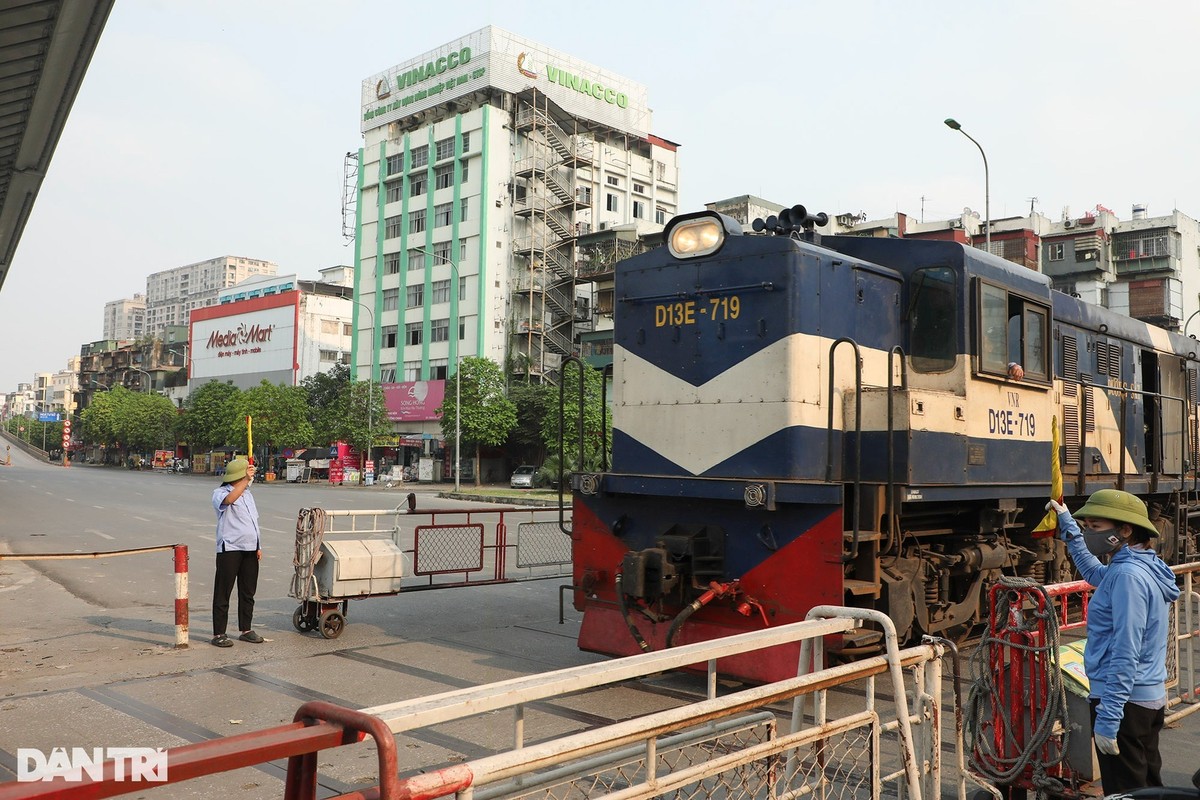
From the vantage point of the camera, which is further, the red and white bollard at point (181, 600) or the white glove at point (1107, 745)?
the red and white bollard at point (181, 600)

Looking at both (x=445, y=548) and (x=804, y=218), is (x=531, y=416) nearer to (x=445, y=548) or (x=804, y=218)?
(x=445, y=548)

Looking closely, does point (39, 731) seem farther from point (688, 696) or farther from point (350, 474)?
→ point (350, 474)

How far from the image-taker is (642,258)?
7941mm

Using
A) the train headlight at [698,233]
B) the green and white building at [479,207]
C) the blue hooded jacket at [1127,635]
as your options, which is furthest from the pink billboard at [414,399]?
the blue hooded jacket at [1127,635]

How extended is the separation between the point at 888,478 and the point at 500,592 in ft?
22.9

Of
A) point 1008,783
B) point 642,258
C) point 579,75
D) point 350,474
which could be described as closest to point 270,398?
point 350,474

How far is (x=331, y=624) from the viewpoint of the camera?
29.7 ft

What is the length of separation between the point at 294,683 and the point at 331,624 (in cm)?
191

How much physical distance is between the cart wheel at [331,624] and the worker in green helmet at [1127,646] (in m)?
6.88

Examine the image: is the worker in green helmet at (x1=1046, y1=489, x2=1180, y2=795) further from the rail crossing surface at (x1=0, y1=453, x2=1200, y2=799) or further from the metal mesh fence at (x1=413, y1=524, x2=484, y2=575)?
the metal mesh fence at (x1=413, y1=524, x2=484, y2=575)

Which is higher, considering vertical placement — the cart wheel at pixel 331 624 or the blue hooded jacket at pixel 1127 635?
the blue hooded jacket at pixel 1127 635

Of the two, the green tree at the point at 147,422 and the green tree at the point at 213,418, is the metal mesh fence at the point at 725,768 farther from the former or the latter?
the green tree at the point at 147,422

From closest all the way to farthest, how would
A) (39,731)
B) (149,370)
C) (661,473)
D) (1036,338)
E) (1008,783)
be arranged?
(1008,783)
(39,731)
(661,473)
(1036,338)
(149,370)

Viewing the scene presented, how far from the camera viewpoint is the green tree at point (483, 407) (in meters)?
50.2
